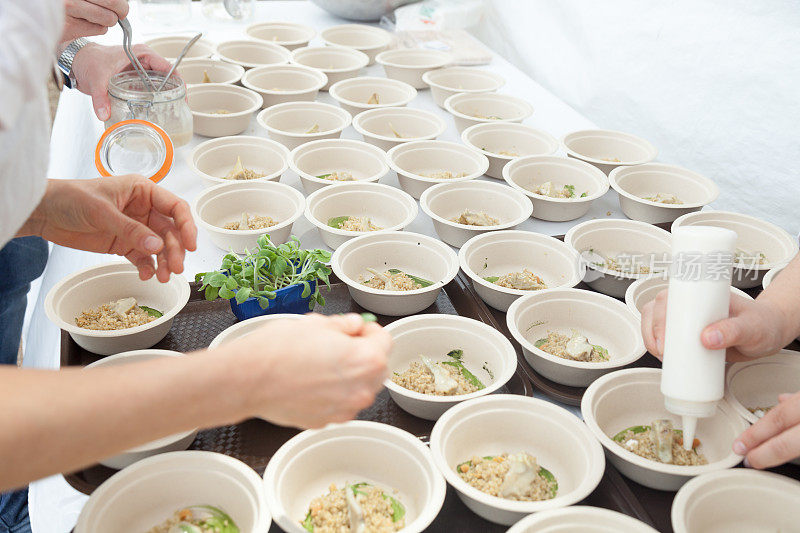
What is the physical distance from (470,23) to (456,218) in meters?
2.07

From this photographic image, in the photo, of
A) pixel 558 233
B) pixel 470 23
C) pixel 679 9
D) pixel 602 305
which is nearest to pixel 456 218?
pixel 558 233

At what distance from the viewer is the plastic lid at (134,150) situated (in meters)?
2.00

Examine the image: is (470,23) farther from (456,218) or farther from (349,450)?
(349,450)

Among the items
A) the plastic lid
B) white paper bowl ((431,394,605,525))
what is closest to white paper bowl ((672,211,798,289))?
white paper bowl ((431,394,605,525))

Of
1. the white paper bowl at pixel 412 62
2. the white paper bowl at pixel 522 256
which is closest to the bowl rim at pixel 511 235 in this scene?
the white paper bowl at pixel 522 256

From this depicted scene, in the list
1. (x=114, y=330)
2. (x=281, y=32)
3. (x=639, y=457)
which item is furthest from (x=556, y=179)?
(x=281, y=32)

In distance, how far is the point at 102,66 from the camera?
2293 mm

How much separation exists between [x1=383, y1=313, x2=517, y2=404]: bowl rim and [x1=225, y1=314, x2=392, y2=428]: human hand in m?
0.42

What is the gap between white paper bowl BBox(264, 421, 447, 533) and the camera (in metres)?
1.21

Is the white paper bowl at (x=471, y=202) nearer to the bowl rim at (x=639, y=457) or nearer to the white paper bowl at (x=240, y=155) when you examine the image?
the white paper bowl at (x=240, y=155)

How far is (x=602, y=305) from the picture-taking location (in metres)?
1.73

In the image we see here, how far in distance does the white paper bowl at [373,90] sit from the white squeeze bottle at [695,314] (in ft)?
6.32

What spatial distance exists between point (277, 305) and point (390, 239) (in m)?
0.47

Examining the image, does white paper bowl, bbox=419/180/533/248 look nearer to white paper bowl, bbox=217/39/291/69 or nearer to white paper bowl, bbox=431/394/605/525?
white paper bowl, bbox=431/394/605/525
